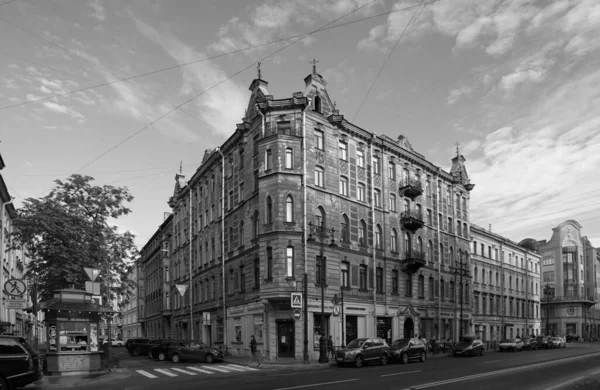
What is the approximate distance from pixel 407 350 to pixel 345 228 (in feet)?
36.7

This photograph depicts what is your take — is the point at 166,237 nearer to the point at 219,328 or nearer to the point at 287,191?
the point at 219,328

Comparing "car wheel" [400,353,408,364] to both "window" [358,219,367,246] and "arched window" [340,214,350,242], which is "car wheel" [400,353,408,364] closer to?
"arched window" [340,214,350,242]

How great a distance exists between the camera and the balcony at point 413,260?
47.4m

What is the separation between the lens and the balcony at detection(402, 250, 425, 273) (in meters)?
47.4

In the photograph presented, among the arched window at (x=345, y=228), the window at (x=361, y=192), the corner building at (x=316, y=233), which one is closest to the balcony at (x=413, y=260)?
the corner building at (x=316, y=233)

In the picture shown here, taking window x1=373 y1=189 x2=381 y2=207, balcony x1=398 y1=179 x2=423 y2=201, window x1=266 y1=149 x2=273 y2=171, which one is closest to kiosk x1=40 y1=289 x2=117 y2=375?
window x1=266 y1=149 x2=273 y2=171

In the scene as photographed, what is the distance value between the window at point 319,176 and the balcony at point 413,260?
12528 millimetres

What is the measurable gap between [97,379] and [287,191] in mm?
18433

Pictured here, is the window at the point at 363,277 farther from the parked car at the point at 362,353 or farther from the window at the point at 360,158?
the parked car at the point at 362,353

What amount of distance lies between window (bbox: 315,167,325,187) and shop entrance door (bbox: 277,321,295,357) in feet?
33.0

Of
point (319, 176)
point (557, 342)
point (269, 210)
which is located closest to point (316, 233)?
point (269, 210)

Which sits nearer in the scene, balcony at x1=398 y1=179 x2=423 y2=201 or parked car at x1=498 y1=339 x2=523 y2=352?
balcony at x1=398 y1=179 x2=423 y2=201

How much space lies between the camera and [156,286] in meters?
80.0

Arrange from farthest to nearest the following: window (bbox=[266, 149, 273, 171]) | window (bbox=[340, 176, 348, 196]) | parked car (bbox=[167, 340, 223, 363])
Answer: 1. window (bbox=[340, 176, 348, 196])
2. window (bbox=[266, 149, 273, 171])
3. parked car (bbox=[167, 340, 223, 363])
